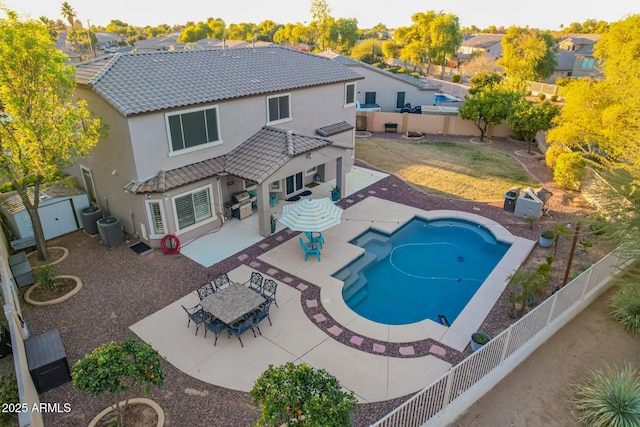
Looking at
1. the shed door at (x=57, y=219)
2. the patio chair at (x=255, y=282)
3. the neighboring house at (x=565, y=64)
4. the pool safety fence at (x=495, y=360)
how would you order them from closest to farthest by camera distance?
the pool safety fence at (x=495, y=360)
the patio chair at (x=255, y=282)
the shed door at (x=57, y=219)
the neighboring house at (x=565, y=64)

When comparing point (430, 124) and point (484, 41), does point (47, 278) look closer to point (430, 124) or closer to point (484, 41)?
point (430, 124)

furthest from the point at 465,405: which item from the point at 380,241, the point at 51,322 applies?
the point at 51,322

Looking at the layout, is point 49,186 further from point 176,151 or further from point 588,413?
point 588,413

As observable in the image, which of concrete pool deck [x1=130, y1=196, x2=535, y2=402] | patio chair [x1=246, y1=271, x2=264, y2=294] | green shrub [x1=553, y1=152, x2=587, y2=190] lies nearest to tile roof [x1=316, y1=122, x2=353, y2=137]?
concrete pool deck [x1=130, y1=196, x2=535, y2=402]

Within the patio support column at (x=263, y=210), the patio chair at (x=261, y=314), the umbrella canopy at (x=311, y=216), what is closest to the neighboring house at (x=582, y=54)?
the umbrella canopy at (x=311, y=216)

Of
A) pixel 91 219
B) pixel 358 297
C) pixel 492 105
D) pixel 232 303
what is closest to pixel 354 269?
pixel 358 297

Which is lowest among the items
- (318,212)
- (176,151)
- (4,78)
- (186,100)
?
(318,212)

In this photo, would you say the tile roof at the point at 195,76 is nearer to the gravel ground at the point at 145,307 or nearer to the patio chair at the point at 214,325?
the gravel ground at the point at 145,307
